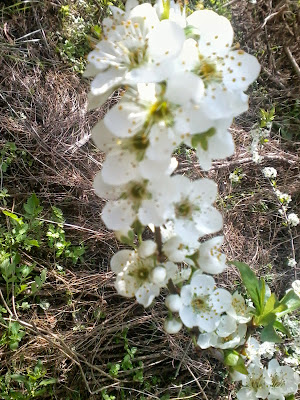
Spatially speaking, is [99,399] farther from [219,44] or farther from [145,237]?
[219,44]

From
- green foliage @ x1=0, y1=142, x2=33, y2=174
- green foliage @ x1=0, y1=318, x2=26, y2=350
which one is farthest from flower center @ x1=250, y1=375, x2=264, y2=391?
green foliage @ x1=0, y1=142, x2=33, y2=174

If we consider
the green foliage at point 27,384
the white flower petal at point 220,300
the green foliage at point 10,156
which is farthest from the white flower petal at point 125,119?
the green foliage at point 10,156

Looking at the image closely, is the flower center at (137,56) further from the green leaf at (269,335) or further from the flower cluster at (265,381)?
the flower cluster at (265,381)

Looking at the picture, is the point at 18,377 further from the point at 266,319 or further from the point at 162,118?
the point at 162,118

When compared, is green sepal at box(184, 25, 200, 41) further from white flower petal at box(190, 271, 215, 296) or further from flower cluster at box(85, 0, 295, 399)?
white flower petal at box(190, 271, 215, 296)

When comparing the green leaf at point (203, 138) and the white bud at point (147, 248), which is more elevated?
the green leaf at point (203, 138)

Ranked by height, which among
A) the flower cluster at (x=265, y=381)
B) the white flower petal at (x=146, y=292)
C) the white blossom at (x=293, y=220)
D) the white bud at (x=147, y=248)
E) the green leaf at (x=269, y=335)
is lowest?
the white blossom at (x=293, y=220)

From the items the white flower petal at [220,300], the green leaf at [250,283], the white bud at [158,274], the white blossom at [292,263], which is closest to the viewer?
the white bud at [158,274]
